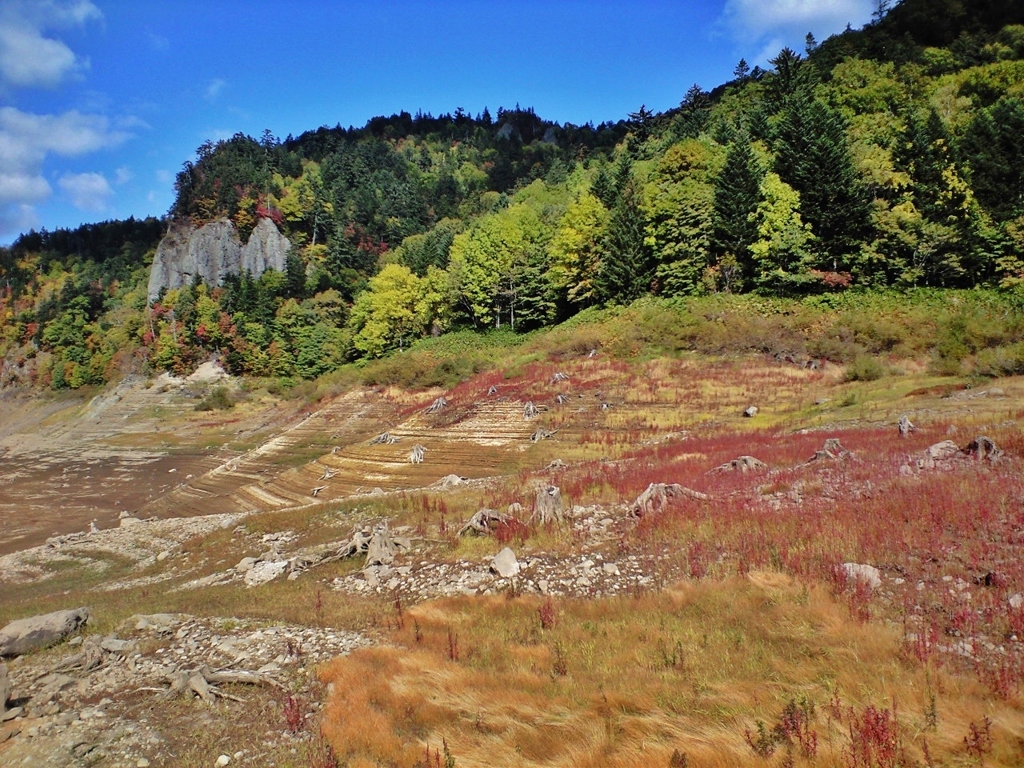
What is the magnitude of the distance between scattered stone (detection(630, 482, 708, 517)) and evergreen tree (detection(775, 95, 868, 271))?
33.5 metres

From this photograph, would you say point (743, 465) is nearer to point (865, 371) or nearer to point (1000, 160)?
point (865, 371)

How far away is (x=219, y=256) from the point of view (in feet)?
322

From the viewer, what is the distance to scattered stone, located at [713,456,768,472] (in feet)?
50.1

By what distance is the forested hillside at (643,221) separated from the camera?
3862 centimetres

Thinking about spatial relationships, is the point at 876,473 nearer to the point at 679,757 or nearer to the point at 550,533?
the point at 550,533

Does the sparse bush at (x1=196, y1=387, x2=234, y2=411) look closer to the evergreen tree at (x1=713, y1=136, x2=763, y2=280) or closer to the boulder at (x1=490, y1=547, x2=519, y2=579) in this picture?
the evergreen tree at (x1=713, y1=136, x2=763, y2=280)

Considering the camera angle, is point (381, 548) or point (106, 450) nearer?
point (381, 548)

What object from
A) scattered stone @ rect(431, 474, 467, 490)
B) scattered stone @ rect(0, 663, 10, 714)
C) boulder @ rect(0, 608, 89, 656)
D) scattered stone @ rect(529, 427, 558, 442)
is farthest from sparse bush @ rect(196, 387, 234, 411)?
scattered stone @ rect(0, 663, 10, 714)

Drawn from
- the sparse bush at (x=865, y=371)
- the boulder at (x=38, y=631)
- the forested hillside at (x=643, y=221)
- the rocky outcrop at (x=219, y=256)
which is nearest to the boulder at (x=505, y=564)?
the boulder at (x=38, y=631)

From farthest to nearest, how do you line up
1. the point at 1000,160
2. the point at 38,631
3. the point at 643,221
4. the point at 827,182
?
1. the point at 643,221
2. the point at 827,182
3. the point at 1000,160
4. the point at 38,631

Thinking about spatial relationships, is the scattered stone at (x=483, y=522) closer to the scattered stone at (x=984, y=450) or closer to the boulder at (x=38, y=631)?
the boulder at (x=38, y=631)

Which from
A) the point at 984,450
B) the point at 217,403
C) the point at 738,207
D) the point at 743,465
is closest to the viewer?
the point at 984,450

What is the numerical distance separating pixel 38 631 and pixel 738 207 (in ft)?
147

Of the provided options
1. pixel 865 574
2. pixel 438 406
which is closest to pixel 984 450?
pixel 865 574
